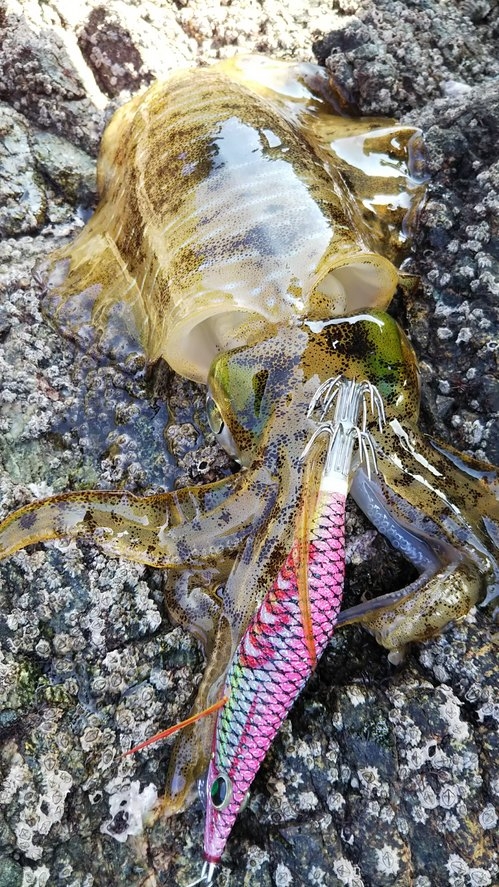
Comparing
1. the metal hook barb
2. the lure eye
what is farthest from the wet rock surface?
the metal hook barb

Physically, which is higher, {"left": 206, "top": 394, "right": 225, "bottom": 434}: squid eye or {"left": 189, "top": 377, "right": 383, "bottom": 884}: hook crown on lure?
{"left": 206, "top": 394, "right": 225, "bottom": 434}: squid eye

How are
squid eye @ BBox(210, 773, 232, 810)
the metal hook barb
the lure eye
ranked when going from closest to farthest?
squid eye @ BBox(210, 773, 232, 810) → the metal hook barb → the lure eye

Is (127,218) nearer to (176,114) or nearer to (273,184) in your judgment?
(176,114)

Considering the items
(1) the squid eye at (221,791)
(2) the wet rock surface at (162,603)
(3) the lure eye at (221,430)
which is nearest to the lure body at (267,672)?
(1) the squid eye at (221,791)

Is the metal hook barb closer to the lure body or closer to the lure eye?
the lure body

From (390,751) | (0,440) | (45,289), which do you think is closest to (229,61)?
(45,289)

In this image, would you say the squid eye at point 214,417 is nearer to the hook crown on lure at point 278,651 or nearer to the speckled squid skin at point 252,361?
the speckled squid skin at point 252,361
